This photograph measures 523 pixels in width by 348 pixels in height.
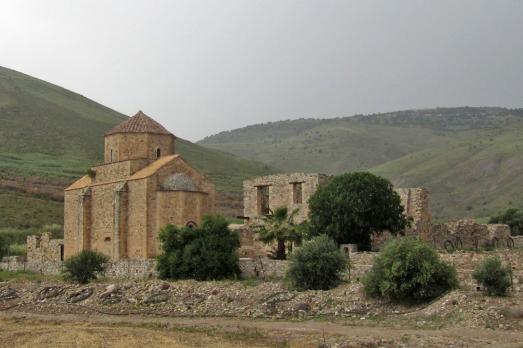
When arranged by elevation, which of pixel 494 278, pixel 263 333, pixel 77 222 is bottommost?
pixel 263 333

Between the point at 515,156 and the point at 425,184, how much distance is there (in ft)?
31.2

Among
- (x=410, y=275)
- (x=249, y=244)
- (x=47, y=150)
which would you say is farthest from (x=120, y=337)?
(x=47, y=150)

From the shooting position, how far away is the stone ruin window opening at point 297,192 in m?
33.7

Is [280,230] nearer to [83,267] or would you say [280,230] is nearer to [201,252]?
[201,252]

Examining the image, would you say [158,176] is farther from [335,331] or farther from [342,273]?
[335,331]

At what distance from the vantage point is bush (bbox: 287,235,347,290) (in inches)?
922

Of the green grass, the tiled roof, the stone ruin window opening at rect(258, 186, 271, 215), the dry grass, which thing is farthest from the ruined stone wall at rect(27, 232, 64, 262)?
the dry grass

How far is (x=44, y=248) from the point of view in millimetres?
40344

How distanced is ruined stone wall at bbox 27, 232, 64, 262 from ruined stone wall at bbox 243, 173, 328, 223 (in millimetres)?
10660

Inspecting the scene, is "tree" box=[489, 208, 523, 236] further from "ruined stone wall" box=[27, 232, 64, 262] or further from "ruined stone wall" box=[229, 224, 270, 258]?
"ruined stone wall" box=[27, 232, 64, 262]

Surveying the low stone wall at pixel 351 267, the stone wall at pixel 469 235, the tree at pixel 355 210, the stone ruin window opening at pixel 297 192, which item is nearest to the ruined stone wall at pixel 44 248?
the low stone wall at pixel 351 267

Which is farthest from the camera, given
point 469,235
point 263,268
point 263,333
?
point 469,235

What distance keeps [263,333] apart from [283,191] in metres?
16.0

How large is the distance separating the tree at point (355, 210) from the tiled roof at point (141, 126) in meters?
10.4
